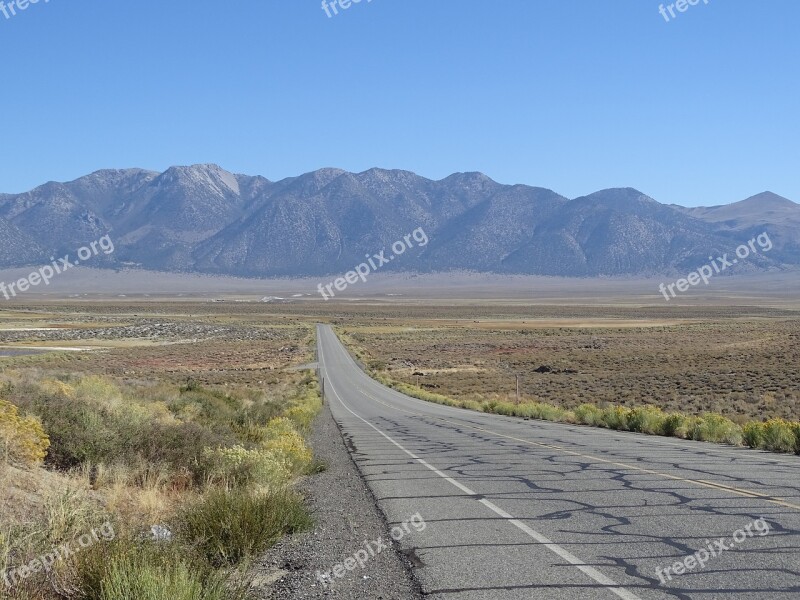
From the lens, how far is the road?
5844mm

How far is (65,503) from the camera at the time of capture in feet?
21.2

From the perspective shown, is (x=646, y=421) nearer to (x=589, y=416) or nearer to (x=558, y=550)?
(x=589, y=416)

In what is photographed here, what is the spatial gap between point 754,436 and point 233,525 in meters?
13.3

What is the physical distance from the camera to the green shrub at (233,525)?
21.7 feet

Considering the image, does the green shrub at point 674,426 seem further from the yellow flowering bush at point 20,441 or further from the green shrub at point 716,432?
the yellow flowering bush at point 20,441

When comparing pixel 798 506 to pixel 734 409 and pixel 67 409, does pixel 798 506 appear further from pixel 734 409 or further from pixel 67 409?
pixel 734 409

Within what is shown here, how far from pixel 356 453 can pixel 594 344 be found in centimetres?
6829

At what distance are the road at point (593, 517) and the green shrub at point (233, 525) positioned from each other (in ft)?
4.50

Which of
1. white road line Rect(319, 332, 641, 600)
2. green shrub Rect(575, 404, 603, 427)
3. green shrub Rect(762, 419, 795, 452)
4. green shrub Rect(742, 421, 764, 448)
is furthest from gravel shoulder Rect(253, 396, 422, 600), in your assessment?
green shrub Rect(575, 404, 603, 427)

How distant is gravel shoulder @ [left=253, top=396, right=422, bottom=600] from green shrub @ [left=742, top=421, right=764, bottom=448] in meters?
9.78

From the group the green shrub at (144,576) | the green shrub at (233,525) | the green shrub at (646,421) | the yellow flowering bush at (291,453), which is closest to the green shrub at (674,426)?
the green shrub at (646,421)

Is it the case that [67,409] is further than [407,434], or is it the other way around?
[407,434]

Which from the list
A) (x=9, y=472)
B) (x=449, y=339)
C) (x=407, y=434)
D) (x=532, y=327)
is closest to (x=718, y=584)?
(x=9, y=472)

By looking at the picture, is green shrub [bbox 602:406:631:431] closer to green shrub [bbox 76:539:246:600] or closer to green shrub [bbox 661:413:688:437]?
green shrub [bbox 661:413:688:437]
